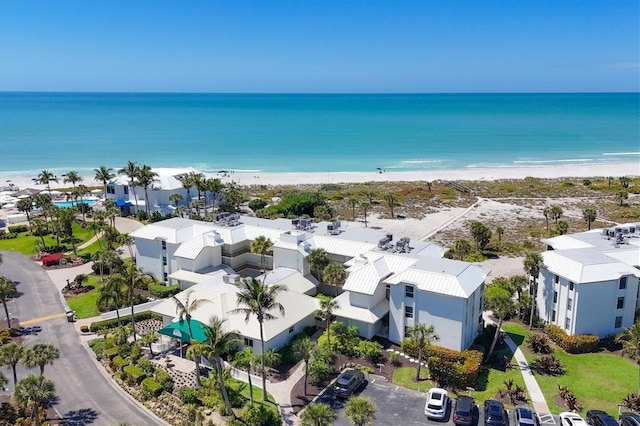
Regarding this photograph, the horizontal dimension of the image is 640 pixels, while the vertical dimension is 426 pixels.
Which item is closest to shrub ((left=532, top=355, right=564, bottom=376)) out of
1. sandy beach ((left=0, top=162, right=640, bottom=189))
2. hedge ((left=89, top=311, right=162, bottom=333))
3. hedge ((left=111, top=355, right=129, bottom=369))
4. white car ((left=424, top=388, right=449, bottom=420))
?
white car ((left=424, top=388, right=449, bottom=420))

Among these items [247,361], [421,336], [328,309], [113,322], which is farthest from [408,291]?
[113,322]

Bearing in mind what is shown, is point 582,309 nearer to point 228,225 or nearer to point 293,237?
point 293,237

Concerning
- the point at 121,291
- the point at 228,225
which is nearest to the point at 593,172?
the point at 228,225

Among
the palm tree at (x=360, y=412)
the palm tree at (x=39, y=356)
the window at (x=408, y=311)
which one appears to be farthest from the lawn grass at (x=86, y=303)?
the palm tree at (x=360, y=412)

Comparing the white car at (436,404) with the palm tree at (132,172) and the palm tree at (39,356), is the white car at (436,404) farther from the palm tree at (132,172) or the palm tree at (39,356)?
the palm tree at (132,172)

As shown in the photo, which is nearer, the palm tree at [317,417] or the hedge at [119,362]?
the palm tree at [317,417]
